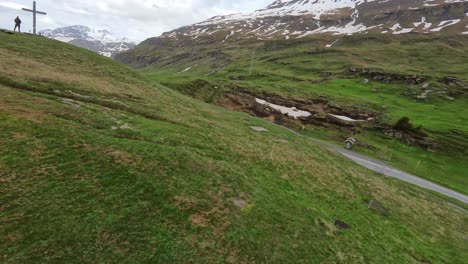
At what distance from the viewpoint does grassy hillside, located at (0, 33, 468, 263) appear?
1711 cm

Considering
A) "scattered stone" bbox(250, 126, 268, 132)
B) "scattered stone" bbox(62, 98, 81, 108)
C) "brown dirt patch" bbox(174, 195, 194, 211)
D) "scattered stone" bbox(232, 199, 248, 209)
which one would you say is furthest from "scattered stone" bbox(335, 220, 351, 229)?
"scattered stone" bbox(62, 98, 81, 108)

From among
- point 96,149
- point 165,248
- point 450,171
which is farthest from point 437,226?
point 450,171

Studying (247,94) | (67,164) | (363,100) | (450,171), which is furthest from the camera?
(363,100)

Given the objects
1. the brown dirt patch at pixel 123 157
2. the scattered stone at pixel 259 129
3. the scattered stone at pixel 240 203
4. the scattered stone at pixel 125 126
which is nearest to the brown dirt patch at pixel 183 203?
the scattered stone at pixel 240 203

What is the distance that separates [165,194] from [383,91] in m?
126

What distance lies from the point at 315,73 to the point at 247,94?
3214 inches

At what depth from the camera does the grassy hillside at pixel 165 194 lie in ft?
56.1

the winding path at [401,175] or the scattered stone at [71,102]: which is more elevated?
the scattered stone at [71,102]

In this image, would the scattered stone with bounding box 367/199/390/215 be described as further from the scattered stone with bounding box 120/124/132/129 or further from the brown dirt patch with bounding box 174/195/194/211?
the scattered stone with bounding box 120/124/132/129

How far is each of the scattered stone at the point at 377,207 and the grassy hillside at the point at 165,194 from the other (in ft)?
1.60

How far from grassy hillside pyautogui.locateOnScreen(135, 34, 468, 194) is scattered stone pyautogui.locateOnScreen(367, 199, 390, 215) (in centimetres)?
3108

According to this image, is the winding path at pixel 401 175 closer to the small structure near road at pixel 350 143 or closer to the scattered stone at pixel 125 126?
the small structure near road at pixel 350 143

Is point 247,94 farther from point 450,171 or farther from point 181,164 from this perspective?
point 181,164

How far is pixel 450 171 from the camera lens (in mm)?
66500
